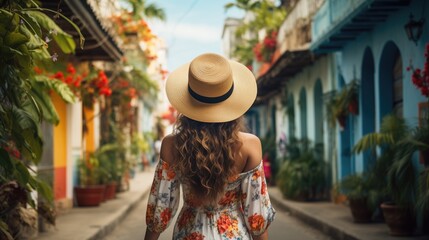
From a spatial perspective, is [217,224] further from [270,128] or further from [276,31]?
[270,128]

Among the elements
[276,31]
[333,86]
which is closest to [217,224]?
[333,86]

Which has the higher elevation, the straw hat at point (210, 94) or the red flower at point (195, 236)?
the straw hat at point (210, 94)

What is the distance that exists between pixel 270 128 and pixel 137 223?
627 inches

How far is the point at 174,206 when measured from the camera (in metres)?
3.90

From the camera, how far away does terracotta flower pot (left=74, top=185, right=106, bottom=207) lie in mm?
15836

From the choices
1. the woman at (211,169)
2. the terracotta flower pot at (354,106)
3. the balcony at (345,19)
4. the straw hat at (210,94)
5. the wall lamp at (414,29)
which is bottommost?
the woman at (211,169)

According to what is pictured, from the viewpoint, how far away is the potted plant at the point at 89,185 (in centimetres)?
1585

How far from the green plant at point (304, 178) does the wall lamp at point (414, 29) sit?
682 centimetres

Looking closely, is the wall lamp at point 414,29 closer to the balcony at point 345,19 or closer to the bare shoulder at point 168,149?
the balcony at point 345,19

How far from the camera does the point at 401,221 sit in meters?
9.88

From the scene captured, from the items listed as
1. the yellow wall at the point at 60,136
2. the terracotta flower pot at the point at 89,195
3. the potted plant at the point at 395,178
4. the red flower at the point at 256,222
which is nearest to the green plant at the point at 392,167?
the potted plant at the point at 395,178

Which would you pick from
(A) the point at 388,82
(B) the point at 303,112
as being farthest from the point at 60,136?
(B) the point at 303,112

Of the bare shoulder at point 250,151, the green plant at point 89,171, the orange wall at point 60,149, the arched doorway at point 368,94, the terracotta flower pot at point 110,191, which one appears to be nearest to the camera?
the bare shoulder at point 250,151

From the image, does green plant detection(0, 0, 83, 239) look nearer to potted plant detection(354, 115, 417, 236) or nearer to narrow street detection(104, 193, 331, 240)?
narrow street detection(104, 193, 331, 240)
